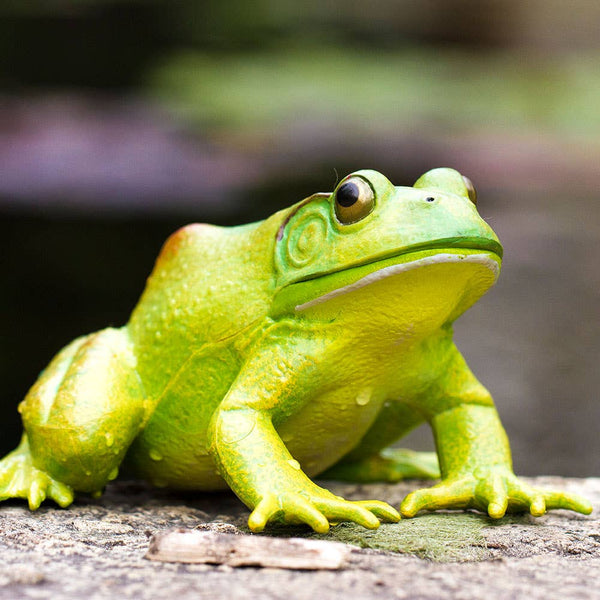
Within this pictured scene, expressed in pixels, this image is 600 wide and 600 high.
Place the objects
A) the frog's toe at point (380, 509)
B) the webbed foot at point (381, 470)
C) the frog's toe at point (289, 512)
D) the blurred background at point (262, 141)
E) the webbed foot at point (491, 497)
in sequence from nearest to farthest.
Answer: the frog's toe at point (289, 512), the frog's toe at point (380, 509), the webbed foot at point (491, 497), the webbed foot at point (381, 470), the blurred background at point (262, 141)

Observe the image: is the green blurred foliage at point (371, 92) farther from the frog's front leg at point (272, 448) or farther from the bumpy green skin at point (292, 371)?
the frog's front leg at point (272, 448)

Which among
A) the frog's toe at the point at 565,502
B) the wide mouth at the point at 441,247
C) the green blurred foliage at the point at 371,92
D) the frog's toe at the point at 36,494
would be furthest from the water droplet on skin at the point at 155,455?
the green blurred foliage at the point at 371,92

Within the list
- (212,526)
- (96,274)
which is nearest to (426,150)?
(96,274)

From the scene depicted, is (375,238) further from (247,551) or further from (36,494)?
(36,494)

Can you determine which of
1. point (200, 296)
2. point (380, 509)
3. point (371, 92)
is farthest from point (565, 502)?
point (371, 92)

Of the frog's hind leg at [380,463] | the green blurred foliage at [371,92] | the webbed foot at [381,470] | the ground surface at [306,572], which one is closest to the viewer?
the ground surface at [306,572]

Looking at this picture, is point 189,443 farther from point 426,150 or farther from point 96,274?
point 426,150
